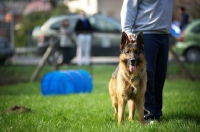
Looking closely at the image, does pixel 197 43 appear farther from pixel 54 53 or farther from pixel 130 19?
pixel 130 19

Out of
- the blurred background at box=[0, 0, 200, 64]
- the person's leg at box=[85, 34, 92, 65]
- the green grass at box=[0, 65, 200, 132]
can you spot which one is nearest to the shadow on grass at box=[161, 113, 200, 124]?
the green grass at box=[0, 65, 200, 132]

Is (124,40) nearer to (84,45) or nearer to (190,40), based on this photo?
(84,45)

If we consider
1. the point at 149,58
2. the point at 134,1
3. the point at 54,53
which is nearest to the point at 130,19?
the point at 134,1

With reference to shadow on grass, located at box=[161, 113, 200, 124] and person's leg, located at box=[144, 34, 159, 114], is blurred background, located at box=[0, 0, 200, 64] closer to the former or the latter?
shadow on grass, located at box=[161, 113, 200, 124]

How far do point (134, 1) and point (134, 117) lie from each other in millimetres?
1929

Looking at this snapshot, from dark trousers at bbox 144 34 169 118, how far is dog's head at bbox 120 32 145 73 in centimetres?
39

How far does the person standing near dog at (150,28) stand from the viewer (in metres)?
6.01

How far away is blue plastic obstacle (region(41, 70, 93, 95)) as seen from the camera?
434 inches

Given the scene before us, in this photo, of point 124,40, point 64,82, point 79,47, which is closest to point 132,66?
point 124,40

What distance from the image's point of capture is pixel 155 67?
631cm

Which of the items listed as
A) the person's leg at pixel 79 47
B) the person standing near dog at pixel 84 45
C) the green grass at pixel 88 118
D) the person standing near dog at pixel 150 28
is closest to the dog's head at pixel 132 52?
the person standing near dog at pixel 150 28

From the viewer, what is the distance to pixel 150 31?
6.12m

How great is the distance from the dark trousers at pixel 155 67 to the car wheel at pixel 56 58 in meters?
8.28

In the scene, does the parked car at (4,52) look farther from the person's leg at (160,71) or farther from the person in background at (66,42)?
the person's leg at (160,71)
